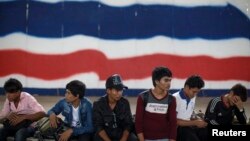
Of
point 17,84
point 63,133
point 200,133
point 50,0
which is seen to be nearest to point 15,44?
point 50,0

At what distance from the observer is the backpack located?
147 inches

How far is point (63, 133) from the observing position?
3.67 metres

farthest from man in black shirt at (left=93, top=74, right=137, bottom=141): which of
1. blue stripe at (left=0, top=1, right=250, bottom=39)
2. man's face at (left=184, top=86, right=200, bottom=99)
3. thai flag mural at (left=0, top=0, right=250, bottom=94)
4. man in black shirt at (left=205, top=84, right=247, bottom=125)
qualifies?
blue stripe at (left=0, top=1, right=250, bottom=39)

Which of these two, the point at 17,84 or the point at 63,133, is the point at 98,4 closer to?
the point at 17,84

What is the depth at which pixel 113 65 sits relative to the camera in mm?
5602

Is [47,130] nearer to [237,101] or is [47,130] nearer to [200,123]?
[200,123]

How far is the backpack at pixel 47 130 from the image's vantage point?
3.73 m

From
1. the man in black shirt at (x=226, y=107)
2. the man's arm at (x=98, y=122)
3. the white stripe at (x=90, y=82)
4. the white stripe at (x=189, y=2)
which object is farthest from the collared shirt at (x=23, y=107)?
the white stripe at (x=189, y=2)

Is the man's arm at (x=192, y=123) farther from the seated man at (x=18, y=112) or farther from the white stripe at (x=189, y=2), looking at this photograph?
the white stripe at (x=189, y=2)

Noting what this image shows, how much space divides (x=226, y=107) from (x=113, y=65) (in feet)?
7.22

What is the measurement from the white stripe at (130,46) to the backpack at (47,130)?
2.03 meters

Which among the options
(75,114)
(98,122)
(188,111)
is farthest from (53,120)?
(188,111)

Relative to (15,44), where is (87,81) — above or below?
below

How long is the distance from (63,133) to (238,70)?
330cm
